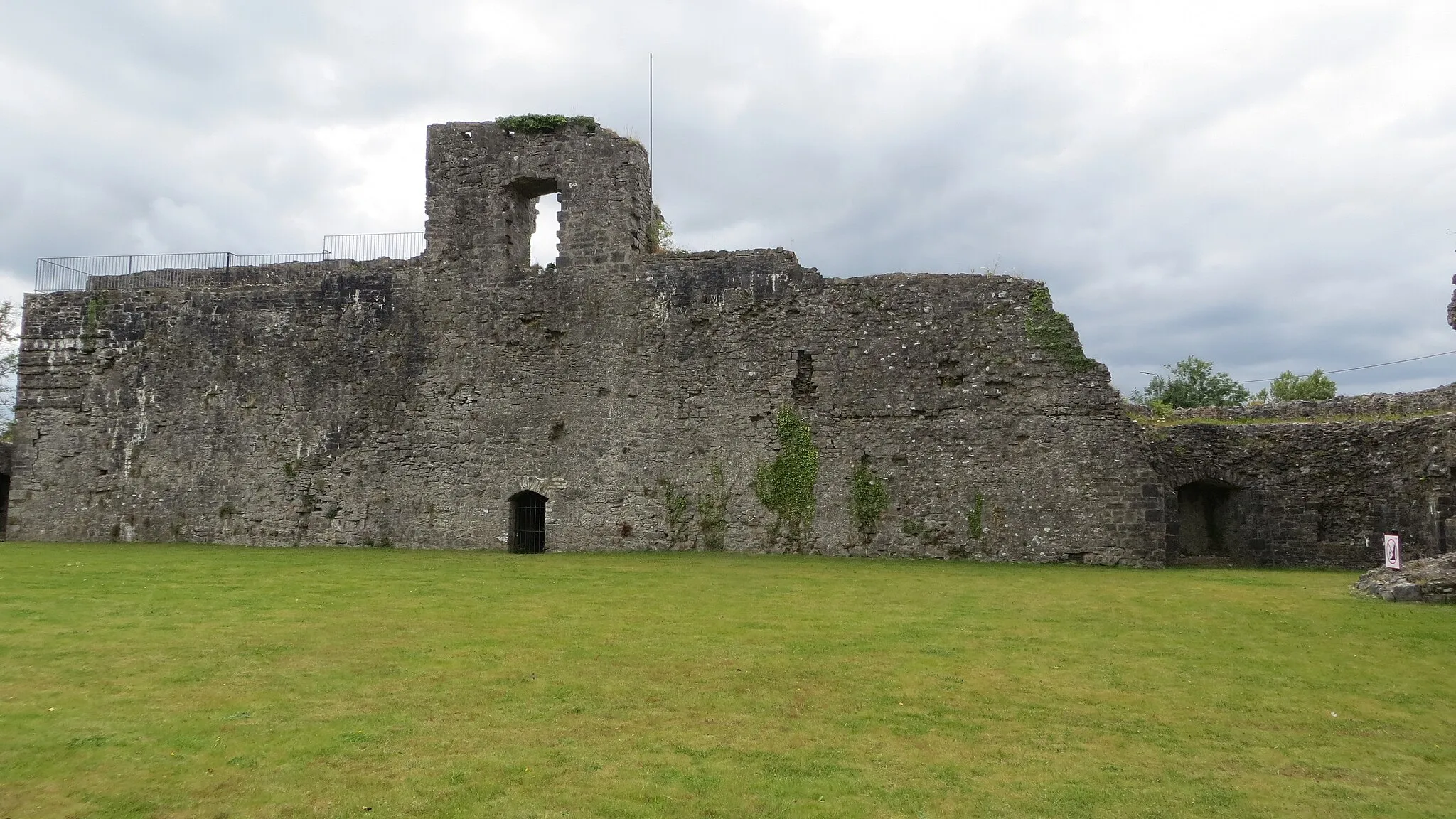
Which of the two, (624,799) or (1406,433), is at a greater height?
(1406,433)

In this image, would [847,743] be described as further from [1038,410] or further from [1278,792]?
[1038,410]

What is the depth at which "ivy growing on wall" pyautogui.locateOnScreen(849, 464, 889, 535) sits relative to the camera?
17594 millimetres

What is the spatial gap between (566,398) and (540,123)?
5.52m

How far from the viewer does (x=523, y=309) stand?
64.0ft

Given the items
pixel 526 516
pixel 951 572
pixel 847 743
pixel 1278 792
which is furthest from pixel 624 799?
pixel 526 516

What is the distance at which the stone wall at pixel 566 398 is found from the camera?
17.1 meters

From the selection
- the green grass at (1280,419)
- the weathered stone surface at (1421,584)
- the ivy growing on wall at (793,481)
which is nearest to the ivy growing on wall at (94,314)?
the ivy growing on wall at (793,481)

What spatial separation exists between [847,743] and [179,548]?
17.2m

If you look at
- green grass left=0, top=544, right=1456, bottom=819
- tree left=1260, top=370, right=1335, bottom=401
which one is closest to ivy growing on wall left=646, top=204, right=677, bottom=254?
green grass left=0, top=544, right=1456, bottom=819

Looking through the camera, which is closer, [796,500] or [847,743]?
[847,743]

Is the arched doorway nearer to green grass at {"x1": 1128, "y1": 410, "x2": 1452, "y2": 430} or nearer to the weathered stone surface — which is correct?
green grass at {"x1": 1128, "y1": 410, "x2": 1452, "y2": 430}

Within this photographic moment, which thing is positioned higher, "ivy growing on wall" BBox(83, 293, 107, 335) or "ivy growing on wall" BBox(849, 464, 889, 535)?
"ivy growing on wall" BBox(83, 293, 107, 335)

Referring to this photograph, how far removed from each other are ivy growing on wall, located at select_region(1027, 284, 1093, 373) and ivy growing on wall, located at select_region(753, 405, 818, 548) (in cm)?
429

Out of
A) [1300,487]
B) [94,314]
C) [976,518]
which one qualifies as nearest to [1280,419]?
[1300,487]
